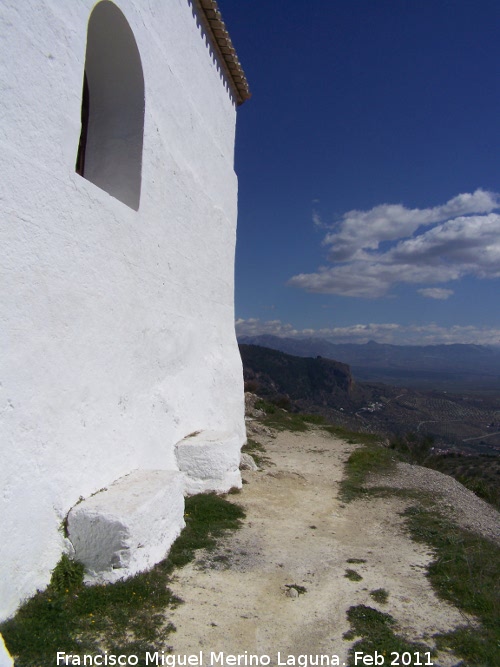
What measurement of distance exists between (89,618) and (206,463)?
→ 327 centimetres

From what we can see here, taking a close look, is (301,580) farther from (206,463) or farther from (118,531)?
(206,463)

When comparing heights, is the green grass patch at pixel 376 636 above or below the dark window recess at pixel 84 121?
below

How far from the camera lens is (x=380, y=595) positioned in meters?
4.20

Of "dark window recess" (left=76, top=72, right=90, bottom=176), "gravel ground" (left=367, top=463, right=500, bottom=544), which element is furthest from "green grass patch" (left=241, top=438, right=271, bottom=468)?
"dark window recess" (left=76, top=72, right=90, bottom=176)

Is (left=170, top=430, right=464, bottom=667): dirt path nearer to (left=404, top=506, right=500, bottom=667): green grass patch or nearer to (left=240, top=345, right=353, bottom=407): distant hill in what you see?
(left=404, top=506, right=500, bottom=667): green grass patch

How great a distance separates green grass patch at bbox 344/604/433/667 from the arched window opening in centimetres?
494

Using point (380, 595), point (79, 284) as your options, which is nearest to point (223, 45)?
point (79, 284)

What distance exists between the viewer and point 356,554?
204 inches

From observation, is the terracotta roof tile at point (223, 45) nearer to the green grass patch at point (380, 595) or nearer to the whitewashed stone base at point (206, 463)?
the whitewashed stone base at point (206, 463)

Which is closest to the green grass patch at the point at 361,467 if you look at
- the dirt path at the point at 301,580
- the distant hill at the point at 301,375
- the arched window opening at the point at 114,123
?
the dirt path at the point at 301,580

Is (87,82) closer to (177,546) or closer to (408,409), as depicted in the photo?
(177,546)

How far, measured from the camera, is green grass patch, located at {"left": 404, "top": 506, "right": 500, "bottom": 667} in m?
3.42

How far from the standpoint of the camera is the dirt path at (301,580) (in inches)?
138

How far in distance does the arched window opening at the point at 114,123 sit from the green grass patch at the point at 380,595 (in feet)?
16.3
